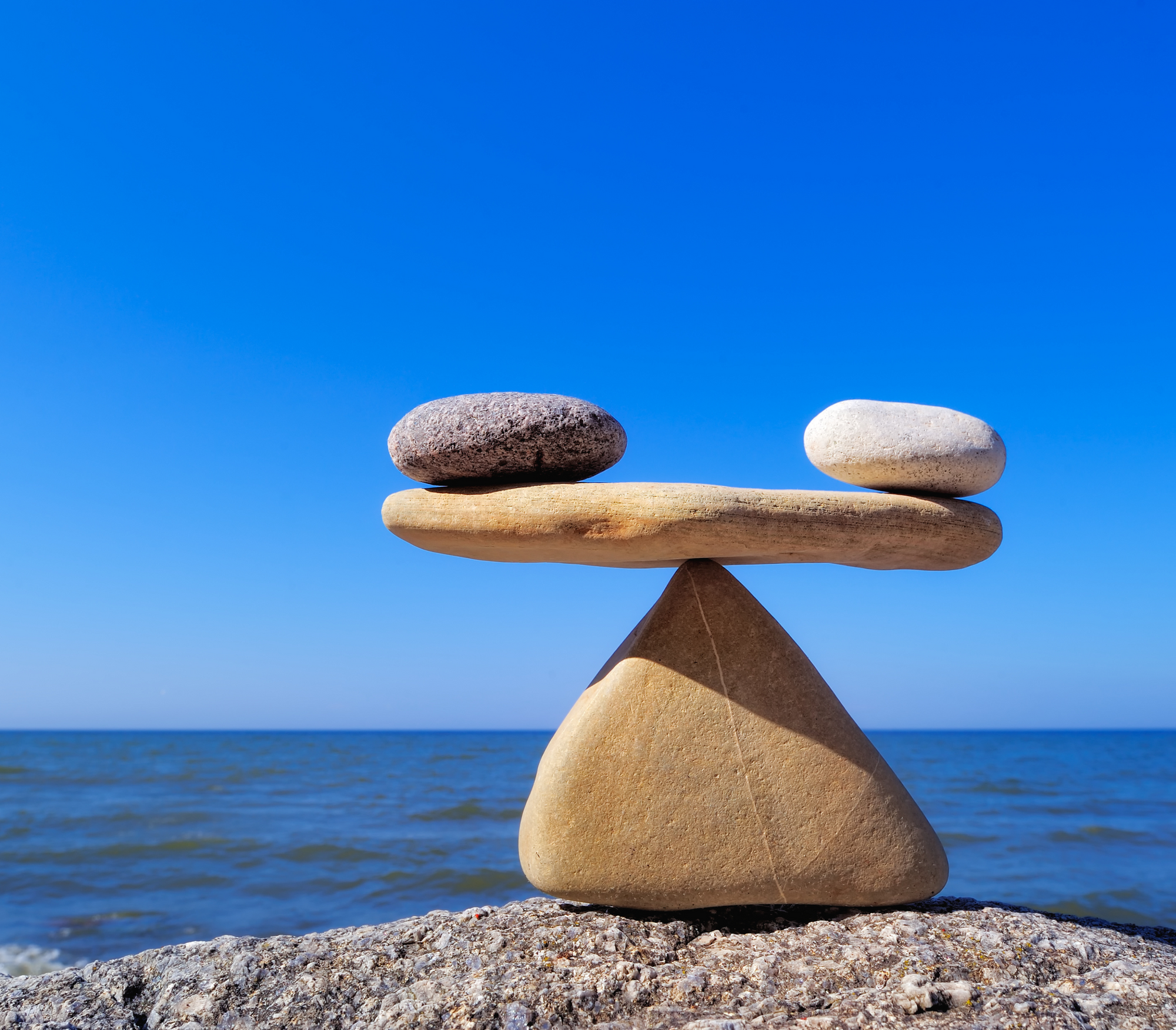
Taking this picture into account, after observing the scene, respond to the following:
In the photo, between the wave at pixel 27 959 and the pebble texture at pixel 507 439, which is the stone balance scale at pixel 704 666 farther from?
the wave at pixel 27 959

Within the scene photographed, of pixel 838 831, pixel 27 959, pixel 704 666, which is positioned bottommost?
pixel 27 959

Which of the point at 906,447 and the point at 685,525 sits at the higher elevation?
the point at 906,447

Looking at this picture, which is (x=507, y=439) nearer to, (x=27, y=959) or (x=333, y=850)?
(x=27, y=959)

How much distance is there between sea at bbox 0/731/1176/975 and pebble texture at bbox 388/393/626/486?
5.04 m

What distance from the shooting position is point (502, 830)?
12023 millimetres

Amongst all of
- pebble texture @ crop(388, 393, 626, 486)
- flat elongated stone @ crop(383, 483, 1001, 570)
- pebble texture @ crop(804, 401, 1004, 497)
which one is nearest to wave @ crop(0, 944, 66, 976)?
flat elongated stone @ crop(383, 483, 1001, 570)

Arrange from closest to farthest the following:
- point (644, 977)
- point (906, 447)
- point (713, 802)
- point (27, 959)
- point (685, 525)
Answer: point (644, 977), point (685, 525), point (713, 802), point (906, 447), point (27, 959)

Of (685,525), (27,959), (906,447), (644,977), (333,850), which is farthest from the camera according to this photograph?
(333,850)

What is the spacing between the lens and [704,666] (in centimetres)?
460

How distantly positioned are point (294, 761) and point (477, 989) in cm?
2656

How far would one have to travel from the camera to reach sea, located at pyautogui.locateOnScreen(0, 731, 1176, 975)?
7953 millimetres

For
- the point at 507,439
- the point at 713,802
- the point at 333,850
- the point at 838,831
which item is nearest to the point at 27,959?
the point at 333,850

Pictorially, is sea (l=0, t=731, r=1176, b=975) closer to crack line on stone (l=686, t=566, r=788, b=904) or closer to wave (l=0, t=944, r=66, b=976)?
wave (l=0, t=944, r=66, b=976)

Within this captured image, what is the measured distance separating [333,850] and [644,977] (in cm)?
799
